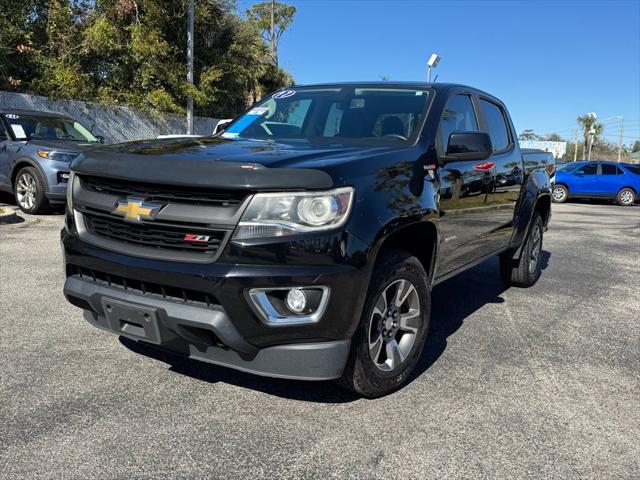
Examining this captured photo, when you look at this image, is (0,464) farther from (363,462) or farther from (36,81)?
(36,81)

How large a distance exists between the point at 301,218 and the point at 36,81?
54.1ft

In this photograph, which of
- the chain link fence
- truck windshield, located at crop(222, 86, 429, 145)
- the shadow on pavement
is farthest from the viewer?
the chain link fence

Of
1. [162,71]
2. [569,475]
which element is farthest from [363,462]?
[162,71]

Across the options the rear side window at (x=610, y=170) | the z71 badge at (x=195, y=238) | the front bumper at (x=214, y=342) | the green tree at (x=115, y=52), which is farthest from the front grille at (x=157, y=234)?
the rear side window at (x=610, y=170)

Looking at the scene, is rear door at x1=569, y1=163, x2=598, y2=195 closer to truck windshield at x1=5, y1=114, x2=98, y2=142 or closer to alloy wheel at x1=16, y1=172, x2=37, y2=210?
truck windshield at x1=5, y1=114, x2=98, y2=142

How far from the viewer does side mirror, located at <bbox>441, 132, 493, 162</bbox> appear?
3.57 metres

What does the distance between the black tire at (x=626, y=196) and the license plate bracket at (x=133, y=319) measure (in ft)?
68.8

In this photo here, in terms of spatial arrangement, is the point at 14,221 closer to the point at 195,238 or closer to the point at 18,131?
the point at 18,131

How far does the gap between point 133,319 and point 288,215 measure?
0.91 meters

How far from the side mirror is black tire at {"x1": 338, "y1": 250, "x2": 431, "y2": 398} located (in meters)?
0.84

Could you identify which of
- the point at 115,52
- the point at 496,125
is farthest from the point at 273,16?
the point at 496,125

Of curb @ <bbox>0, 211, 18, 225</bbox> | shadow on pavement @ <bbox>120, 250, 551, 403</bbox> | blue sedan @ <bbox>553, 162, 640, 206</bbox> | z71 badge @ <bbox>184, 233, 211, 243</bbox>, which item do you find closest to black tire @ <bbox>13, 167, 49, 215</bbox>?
curb @ <bbox>0, 211, 18, 225</bbox>

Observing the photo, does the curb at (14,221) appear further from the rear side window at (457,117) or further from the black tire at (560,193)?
the black tire at (560,193)

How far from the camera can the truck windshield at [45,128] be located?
366 inches
